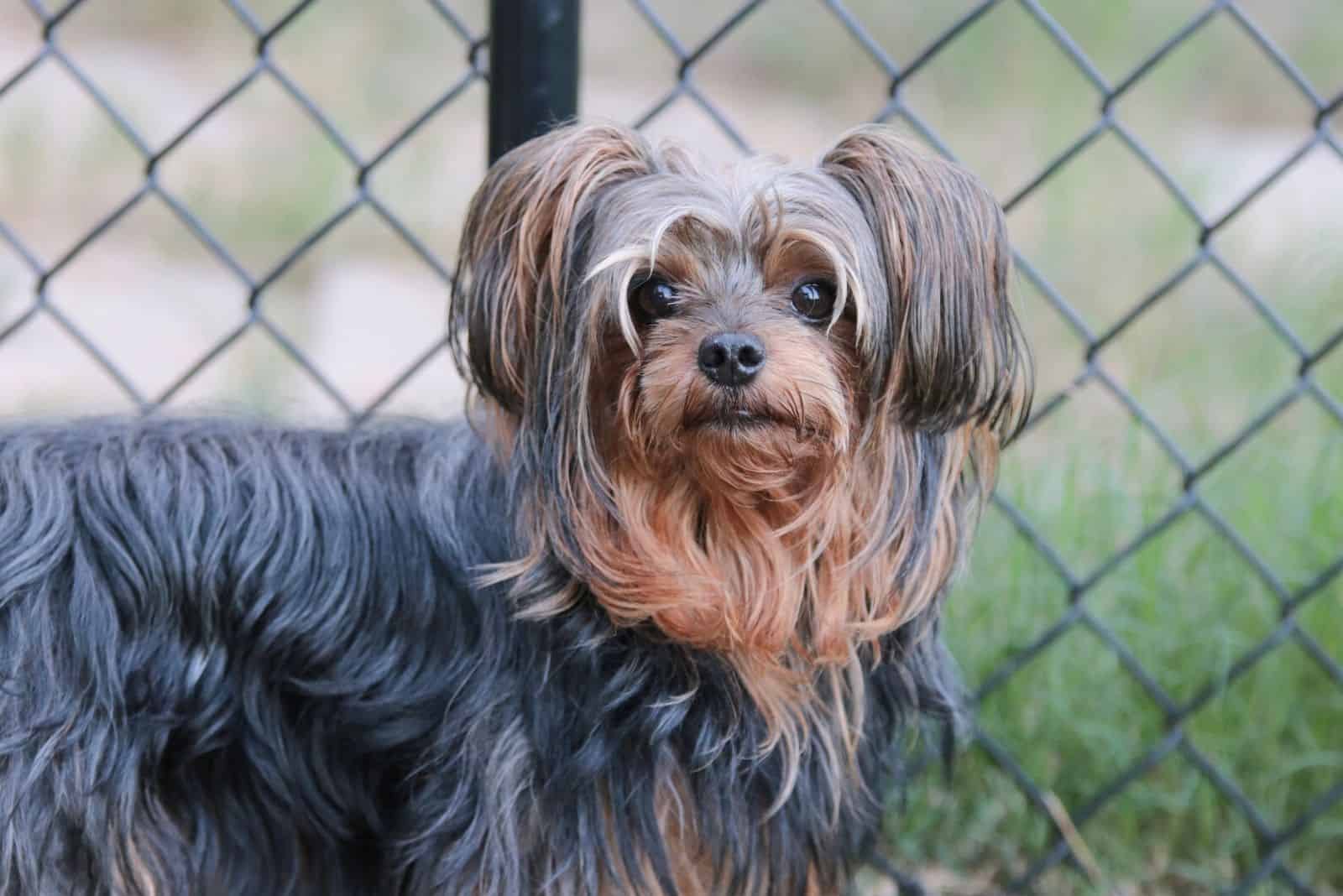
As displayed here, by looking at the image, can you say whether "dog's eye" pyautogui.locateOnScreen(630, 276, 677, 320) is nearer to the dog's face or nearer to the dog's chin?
the dog's face

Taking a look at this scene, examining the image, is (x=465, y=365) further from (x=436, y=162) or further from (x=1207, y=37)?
(x=1207, y=37)

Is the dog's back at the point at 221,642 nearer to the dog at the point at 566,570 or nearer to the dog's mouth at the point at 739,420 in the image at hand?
the dog at the point at 566,570

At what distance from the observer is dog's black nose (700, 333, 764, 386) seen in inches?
100

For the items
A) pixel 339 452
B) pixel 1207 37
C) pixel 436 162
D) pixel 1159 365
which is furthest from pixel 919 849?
pixel 1207 37

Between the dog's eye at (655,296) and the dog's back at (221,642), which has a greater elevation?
the dog's eye at (655,296)

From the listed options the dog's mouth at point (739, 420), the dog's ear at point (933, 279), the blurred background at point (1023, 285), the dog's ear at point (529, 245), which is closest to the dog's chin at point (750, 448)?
the dog's mouth at point (739, 420)

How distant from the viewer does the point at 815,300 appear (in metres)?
2.70

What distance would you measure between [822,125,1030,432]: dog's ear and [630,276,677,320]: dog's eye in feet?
1.02

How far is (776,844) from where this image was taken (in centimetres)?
305

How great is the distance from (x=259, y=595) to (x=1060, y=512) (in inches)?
88.5

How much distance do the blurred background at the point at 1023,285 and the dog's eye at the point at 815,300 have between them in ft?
2.79

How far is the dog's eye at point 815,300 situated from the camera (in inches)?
106

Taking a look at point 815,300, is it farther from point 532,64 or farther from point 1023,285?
point 1023,285

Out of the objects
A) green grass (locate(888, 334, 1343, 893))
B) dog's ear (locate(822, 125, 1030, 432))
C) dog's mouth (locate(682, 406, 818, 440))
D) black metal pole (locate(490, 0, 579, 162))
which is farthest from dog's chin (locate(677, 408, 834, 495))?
green grass (locate(888, 334, 1343, 893))
